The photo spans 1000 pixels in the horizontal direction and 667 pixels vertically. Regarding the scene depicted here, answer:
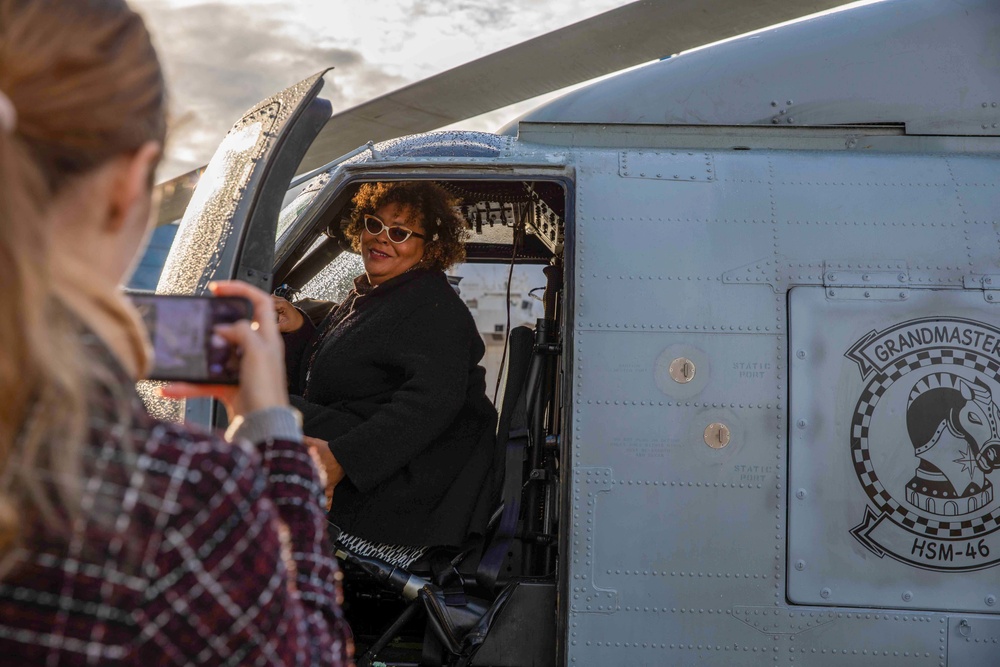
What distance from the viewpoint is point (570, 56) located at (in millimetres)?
3484

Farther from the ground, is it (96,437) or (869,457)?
(96,437)

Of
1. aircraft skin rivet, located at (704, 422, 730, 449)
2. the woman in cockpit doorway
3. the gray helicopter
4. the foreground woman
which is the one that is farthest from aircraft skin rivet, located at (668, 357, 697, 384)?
the foreground woman

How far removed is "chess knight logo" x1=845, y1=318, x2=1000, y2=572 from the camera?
2604 millimetres

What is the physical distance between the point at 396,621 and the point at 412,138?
65.1 inches

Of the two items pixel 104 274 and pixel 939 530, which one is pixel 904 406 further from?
pixel 104 274

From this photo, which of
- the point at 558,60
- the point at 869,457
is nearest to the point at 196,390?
the point at 869,457

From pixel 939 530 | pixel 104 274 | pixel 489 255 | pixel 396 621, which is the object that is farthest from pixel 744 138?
pixel 104 274

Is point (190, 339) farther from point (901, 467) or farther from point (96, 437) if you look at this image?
point (901, 467)

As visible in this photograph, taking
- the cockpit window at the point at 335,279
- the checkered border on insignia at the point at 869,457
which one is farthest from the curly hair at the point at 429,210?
the checkered border on insignia at the point at 869,457

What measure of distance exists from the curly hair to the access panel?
1302 mm

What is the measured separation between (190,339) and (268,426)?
0.13 m

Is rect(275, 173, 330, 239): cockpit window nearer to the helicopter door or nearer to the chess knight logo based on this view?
the helicopter door

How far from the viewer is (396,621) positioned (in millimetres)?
2912

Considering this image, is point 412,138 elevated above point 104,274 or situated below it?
above
